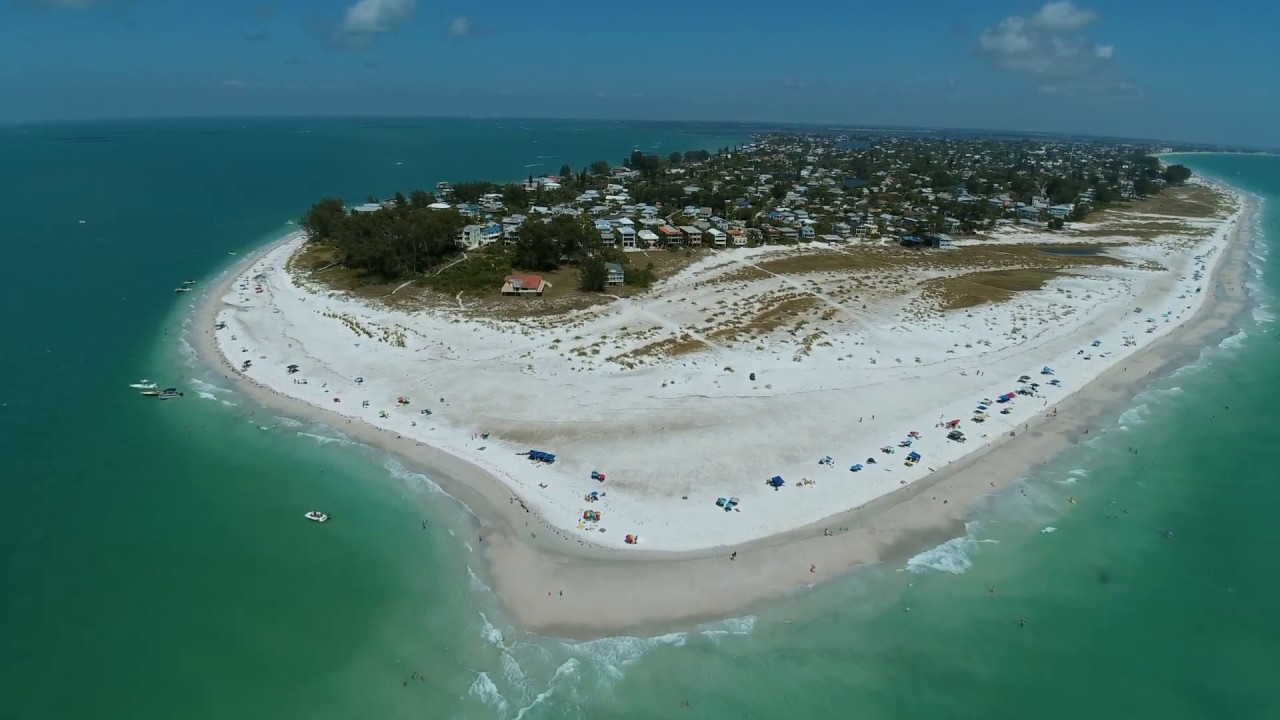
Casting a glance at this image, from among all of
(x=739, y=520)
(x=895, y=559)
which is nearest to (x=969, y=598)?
(x=895, y=559)

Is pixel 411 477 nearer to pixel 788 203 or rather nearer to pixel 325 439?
pixel 325 439

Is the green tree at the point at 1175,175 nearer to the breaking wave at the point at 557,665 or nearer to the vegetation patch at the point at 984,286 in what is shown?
the vegetation patch at the point at 984,286

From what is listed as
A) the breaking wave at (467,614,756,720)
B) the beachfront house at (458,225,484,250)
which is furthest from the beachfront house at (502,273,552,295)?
the breaking wave at (467,614,756,720)

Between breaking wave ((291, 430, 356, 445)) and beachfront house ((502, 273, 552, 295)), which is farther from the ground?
beachfront house ((502, 273, 552, 295))

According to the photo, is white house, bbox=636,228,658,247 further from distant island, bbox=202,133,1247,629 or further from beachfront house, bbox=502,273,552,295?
beachfront house, bbox=502,273,552,295

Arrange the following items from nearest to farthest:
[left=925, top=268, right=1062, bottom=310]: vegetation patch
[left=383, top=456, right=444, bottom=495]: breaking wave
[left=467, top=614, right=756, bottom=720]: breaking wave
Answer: [left=467, top=614, right=756, bottom=720]: breaking wave → [left=383, top=456, right=444, bottom=495]: breaking wave → [left=925, top=268, right=1062, bottom=310]: vegetation patch

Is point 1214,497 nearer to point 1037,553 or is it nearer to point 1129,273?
point 1037,553

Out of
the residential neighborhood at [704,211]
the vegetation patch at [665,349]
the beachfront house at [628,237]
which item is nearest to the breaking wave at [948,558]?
the vegetation patch at [665,349]
